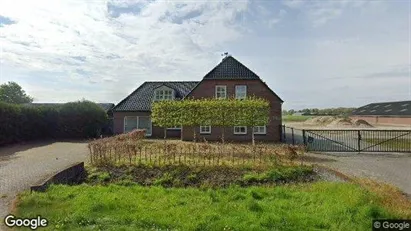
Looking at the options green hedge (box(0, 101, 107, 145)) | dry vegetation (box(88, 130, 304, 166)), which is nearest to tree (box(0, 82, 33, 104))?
green hedge (box(0, 101, 107, 145))

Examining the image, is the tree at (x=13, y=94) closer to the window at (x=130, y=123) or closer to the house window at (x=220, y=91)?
the window at (x=130, y=123)

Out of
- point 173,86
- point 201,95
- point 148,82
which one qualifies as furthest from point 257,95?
point 148,82

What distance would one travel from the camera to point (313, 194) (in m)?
7.90

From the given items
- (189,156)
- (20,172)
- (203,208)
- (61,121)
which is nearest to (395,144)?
(189,156)

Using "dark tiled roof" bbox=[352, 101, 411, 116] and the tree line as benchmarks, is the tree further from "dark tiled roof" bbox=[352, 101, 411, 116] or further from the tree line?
"dark tiled roof" bbox=[352, 101, 411, 116]

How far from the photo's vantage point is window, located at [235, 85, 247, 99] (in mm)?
25266

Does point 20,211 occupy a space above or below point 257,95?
below

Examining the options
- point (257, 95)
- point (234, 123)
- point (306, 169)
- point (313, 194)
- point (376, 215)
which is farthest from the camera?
point (257, 95)

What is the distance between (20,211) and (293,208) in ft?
20.4

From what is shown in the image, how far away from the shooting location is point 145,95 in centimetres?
3145

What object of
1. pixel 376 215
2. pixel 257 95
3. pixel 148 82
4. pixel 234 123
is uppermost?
pixel 148 82

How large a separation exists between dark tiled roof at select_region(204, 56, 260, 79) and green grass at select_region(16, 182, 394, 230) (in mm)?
17563

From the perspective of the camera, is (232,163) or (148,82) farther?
(148,82)

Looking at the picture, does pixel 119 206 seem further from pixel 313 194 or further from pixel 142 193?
pixel 313 194
